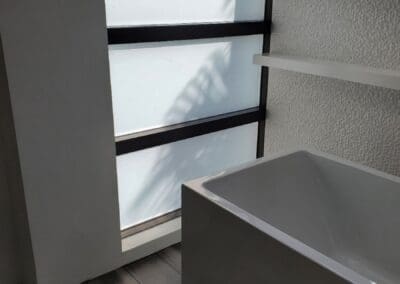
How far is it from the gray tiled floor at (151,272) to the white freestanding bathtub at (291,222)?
1.46 ft

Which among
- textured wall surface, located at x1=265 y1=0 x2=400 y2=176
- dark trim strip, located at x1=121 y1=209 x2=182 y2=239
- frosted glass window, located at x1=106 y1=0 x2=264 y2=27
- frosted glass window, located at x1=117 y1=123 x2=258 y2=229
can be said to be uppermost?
frosted glass window, located at x1=106 y1=0 x2=264 y2=27

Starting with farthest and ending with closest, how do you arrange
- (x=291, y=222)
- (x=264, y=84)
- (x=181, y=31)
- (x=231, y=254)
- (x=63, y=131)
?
(x=264, y=84) → (x=181, y=31) → (x=291, y=222) → (x=63, y=131) → (x=231, y=254)

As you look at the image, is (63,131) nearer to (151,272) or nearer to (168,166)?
(168,166)

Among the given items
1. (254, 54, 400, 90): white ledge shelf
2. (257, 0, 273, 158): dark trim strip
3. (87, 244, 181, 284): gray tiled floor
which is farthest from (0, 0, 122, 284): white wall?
(257, 0, 273, 158): dark trim strip

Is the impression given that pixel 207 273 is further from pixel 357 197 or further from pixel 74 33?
pixel 74 33

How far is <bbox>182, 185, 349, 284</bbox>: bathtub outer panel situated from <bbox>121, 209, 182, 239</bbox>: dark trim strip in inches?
25.2

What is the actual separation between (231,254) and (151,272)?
32.1 inches

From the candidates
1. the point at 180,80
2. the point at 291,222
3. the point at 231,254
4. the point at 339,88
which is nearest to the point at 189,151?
the point at 180,80

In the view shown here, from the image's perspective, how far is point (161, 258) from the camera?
2.21 m

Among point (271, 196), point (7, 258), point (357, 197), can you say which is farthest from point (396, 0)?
point (7, 258)

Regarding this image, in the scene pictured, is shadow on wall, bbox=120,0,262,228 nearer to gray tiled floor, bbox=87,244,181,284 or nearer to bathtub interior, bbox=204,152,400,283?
gray tiled floor, bbox=87,244,181,284

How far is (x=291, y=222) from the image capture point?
1.86 metres

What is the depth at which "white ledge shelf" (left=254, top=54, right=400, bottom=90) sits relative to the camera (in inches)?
68.7

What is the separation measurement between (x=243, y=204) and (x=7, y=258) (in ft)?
3.55
